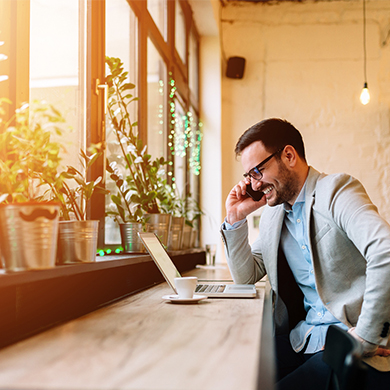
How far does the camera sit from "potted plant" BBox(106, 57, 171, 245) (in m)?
2.12

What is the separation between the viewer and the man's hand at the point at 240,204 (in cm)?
211

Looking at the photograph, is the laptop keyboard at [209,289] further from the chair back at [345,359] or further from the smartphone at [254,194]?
the chair back at [345,359]

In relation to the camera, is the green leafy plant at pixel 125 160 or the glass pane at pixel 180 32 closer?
the green leafy plant at pixel 125 160

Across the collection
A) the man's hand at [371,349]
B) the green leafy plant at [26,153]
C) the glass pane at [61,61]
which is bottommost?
the man's hand at [371,349]

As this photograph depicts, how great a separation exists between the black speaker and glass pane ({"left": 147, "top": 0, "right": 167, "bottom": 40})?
5.38 feet

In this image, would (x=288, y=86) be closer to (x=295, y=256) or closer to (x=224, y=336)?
(x=295, y=256)

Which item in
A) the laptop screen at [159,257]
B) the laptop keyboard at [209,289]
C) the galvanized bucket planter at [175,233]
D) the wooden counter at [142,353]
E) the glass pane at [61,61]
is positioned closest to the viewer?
the wooden counter at [142,353]

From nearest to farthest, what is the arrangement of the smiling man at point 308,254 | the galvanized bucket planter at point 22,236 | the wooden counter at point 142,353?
the wooden counter at point 142,353
the galvanized bucket planter at point 22,236
the smiling man at point 308,254

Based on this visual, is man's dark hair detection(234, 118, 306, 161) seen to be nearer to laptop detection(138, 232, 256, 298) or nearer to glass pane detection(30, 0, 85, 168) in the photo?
laptop detection(138, 232, 256, 298)

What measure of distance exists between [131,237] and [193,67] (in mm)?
3610

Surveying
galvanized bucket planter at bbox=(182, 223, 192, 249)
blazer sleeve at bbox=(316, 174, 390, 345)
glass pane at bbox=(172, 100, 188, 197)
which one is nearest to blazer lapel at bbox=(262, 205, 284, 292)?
blazer sleeve at bbox=(316, 174, 390, 345)

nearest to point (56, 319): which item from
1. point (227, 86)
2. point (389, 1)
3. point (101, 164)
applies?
point (101, 164)

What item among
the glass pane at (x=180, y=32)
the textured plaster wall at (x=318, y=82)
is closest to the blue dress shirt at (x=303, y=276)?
the glass pane at (x=180, y=32)

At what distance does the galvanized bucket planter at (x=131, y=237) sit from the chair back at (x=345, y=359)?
1.13m
